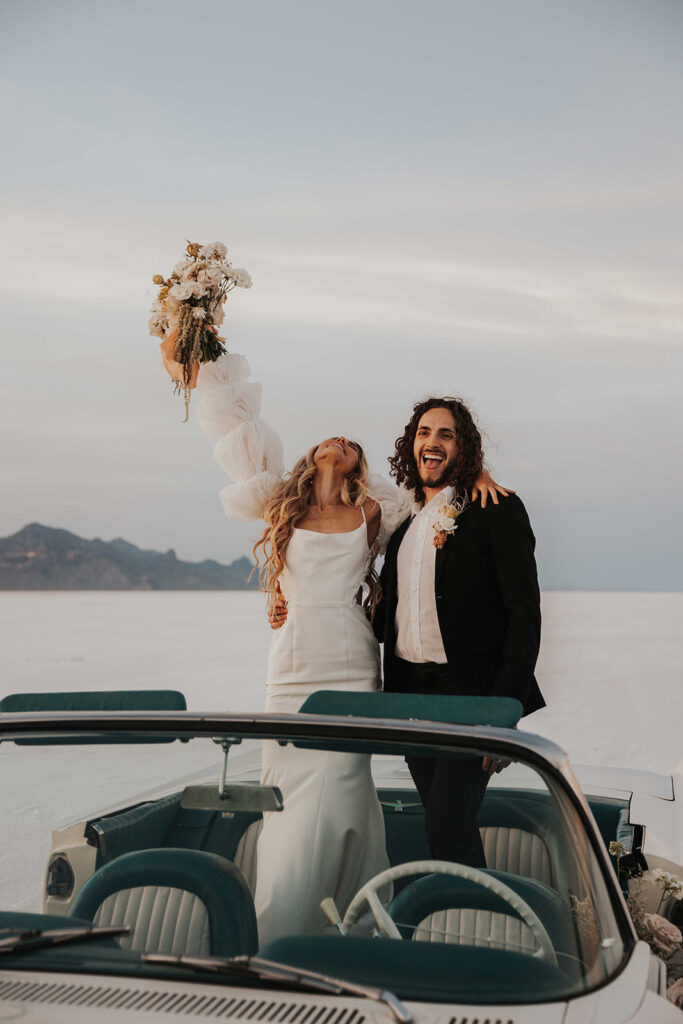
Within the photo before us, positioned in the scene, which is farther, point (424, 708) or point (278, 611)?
point (278, 611)

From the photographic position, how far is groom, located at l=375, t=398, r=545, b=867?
3.58m

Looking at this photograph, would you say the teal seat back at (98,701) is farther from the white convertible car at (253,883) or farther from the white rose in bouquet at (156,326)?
the white rose in bouquet at (156,326)

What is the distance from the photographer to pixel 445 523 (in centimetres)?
373

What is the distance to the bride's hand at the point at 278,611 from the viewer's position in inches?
167

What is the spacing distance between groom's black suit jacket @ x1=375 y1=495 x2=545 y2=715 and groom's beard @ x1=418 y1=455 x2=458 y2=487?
0.17 m

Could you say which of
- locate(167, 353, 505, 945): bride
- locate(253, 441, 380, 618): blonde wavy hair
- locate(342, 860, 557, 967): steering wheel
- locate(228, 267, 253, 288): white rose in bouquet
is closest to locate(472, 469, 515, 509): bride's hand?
locate(167, 353, 505, 945): bride

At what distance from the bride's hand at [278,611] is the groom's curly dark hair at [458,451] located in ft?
2.20

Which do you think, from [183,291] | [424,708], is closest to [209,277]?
[183,291]

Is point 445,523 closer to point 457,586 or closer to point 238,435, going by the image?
point 457,586

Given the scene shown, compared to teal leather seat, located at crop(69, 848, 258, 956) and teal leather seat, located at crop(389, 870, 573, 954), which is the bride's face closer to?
teal leather seat, located at crop(69, 848, 258, 956)

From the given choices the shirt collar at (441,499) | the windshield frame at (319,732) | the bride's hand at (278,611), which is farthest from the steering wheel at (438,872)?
the bride's hand at (278,611)

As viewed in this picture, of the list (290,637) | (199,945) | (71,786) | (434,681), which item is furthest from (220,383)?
(199,945)

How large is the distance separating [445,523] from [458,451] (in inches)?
13.0

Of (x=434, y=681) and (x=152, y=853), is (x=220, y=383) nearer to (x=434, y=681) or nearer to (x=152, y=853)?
(x=434, y=681)
